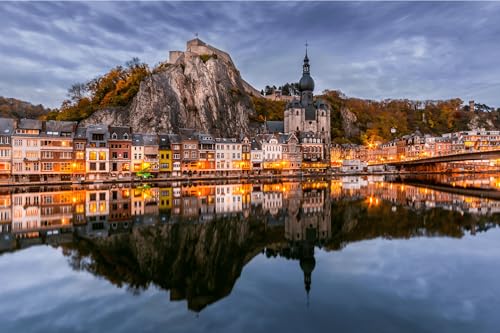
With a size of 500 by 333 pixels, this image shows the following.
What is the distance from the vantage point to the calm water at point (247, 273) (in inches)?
405

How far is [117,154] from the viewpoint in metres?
70.0

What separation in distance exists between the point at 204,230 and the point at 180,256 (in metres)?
6.23

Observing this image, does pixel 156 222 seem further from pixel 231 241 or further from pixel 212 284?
pixel 212 284

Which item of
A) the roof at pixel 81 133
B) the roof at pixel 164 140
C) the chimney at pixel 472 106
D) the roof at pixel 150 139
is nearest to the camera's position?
the roof at pixel 81 133

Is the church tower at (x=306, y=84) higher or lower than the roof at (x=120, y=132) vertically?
higher

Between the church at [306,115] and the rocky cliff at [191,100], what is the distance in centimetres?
1245

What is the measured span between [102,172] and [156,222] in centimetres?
4788

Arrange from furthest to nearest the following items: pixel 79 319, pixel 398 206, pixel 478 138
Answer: pixel 478 138
pixel 398 206
pixel 79 319

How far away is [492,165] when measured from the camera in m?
118

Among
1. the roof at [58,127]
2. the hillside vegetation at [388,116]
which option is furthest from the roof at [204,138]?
the hillside vegetation at [388,116]

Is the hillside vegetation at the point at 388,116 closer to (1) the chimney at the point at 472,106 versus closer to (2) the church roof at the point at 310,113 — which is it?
(1) the chimney at the point at 472,106

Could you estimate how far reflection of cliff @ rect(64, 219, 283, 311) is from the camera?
12742mm

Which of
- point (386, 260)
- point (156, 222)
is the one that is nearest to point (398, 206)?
point (386, 260)

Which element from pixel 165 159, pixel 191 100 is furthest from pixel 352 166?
pixel 165 159
